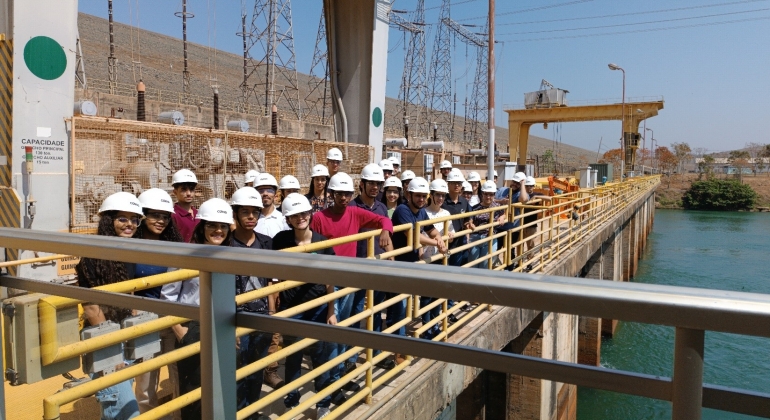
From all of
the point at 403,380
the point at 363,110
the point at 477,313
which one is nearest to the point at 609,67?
the point at 363,110

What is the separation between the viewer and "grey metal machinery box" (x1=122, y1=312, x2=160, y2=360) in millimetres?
1670

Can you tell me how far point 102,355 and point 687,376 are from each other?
1625 millimetres

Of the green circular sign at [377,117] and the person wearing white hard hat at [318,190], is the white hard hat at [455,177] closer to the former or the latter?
the person wearing white hard hat at [318,190]

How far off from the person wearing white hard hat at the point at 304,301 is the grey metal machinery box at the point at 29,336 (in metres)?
1.42

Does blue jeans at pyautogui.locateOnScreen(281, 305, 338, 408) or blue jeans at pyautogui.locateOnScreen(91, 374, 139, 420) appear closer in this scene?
blue jeans at pyautogui.locateOnScreen(91, 374, 139, 420)

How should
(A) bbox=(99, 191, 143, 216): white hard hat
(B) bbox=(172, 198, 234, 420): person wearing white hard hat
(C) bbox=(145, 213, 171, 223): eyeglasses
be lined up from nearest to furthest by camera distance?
(B) bbox=(172, 198, 234, 420): person wearing white hard hat → (A) bbox=(99, 191, 143, 216): white hard hat → (C) bbox=(145, 213, 171, 223): eyeglasses

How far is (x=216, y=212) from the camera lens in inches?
133

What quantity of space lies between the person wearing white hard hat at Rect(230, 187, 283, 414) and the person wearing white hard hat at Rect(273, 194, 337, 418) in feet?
0.44

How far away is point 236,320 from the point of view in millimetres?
1275

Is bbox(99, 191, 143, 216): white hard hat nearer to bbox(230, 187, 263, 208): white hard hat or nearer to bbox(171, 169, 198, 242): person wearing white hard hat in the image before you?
bbox(230, 187, 263, 208): white hard hat

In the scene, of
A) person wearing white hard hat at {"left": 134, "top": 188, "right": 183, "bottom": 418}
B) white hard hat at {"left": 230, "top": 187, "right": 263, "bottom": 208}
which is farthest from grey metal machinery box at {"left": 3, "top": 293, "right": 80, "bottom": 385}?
white hard hat at {"left": 230, "top": 187, "right": 263, "bottom": 208}

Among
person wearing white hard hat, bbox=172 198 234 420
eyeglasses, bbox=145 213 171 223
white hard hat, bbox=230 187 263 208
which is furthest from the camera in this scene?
white hard hat, bbox=230 187 263 208

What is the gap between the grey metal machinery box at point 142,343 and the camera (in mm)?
1670

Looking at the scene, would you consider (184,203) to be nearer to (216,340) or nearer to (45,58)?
(45,58)
